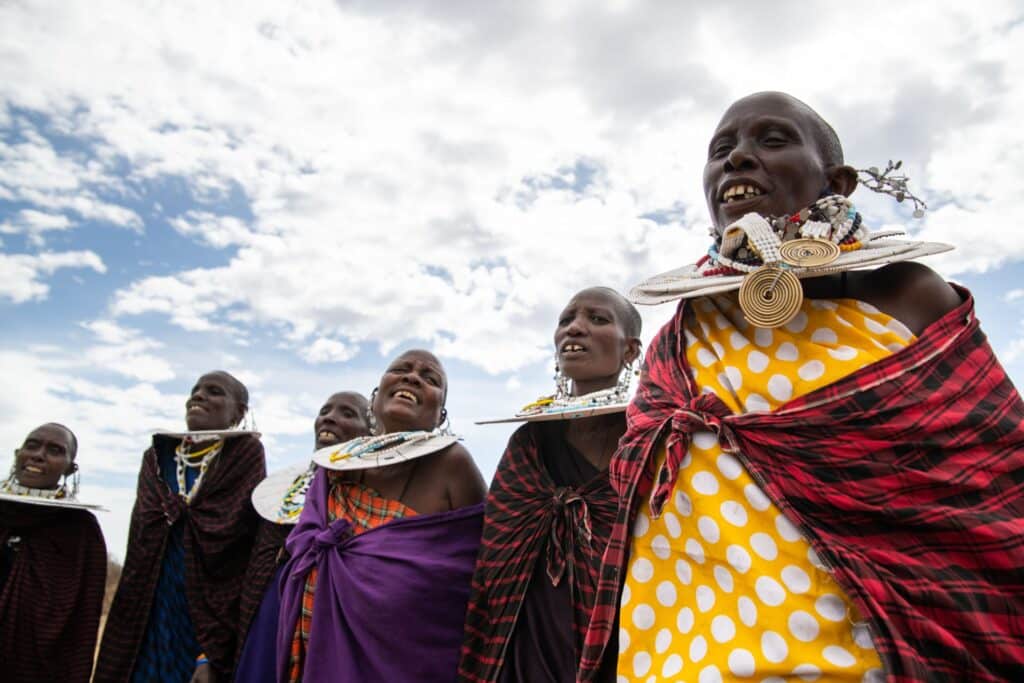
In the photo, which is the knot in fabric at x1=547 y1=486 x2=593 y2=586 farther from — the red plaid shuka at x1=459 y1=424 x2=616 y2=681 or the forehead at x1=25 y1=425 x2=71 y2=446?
the forehead at x1=25 y1=425 x2=71 y2=446

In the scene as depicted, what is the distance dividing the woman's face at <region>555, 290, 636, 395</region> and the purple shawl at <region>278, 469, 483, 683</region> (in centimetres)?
87

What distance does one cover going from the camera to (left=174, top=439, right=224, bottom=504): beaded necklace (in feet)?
17.6

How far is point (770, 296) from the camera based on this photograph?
182 centimetres

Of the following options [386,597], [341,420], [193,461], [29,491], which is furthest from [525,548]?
[29,491]

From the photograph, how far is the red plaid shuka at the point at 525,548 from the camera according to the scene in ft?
9.48

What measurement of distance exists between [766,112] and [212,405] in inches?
189

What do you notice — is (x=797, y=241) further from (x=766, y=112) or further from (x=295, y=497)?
(x=295, y=497)

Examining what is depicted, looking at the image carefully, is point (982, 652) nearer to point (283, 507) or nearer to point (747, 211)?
point (747, 211)

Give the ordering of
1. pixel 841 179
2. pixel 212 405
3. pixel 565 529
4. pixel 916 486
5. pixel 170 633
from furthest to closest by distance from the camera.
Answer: pixel 212 405 → pixel 170 633 → pixel 565 529 → pixel 841 179 → pixel 916 486

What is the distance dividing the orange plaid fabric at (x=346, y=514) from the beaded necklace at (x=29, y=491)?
10.2ft

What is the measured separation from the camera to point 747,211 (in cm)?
210

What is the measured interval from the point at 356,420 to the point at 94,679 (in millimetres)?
2435

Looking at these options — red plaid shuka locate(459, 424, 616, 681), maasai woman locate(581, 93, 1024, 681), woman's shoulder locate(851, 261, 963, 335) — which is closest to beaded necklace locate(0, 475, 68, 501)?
red plaid shuka locate(459, 424, 616, 681)

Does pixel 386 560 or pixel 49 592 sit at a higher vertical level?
pixel 386 560
